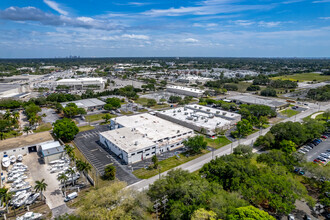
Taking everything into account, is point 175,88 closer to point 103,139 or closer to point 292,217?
point 103,139

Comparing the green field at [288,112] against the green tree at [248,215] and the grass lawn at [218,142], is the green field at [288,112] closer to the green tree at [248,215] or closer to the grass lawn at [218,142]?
A: the grass lawn at [218,142]

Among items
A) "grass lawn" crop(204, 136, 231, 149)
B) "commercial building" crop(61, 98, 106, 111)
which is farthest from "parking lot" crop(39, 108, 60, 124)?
"grass lawn" crop(204, 136, 231, 149)

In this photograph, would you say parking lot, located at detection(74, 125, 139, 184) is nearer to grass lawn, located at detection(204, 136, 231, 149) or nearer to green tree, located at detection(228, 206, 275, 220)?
green tree, located at detection(228, 206, 275, 220)

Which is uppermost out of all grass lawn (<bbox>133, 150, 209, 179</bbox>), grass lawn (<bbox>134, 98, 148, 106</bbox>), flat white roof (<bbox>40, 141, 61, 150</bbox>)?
grass lawn (<bbox>134, 98, 148, 106</bbox>)

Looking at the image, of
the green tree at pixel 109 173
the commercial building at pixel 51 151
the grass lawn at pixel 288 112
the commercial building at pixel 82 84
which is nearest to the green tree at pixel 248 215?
the green tree at pixel 109 173

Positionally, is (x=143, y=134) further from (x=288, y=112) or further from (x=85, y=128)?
(x=288, y=112)

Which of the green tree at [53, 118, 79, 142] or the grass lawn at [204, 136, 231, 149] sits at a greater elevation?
the green tree at [53, 118, 79, 142]

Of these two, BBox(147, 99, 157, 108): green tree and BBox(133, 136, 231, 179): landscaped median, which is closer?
BBox(133, 136, 231, 179): landscaped median
